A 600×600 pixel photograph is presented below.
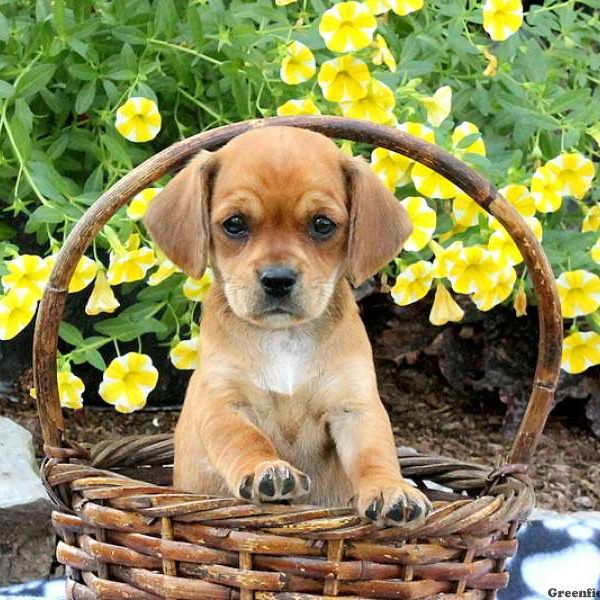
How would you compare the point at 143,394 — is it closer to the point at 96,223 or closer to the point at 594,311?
the point at 96,223

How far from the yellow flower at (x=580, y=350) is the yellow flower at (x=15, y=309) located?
177 cm

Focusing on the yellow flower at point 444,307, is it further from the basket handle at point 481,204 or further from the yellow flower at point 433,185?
the basket handle at point 481,204

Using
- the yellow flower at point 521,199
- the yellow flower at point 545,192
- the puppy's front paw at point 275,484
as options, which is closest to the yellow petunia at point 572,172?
the yellow flower at point 545,192

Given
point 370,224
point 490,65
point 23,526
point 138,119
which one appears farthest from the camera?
point 490,65

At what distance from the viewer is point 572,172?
3.49 meters

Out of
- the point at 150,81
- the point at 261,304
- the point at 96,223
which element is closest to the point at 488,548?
the point at 261,304

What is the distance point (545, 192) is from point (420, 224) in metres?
0.43

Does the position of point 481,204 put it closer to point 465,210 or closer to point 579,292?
point 465,210

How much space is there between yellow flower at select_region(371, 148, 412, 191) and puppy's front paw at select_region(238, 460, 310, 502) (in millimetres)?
1322

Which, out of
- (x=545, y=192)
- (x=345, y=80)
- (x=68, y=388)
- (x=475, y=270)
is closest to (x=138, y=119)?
(x=345, y=80)

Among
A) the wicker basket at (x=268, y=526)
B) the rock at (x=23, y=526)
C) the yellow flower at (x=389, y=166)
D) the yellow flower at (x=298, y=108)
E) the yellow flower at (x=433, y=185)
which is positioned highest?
the yellow flower at (x=298, y=108)

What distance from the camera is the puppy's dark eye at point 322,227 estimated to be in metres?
2.75

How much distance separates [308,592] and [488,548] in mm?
459

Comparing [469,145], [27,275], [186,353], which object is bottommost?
[186,353]
